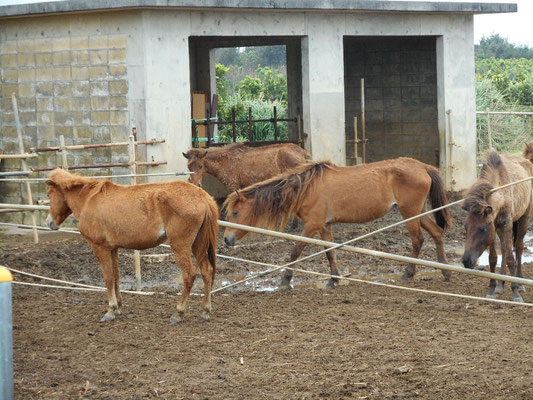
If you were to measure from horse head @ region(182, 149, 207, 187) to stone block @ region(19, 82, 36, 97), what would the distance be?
282cm

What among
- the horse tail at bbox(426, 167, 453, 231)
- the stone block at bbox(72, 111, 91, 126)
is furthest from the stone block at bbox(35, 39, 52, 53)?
the horse tail at bbox(426, 167, 453, 231)

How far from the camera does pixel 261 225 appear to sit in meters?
9.24

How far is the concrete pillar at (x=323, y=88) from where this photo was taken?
550 inches

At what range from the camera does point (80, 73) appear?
12.6 m

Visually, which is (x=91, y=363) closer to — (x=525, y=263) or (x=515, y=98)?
(x=525, y=263)

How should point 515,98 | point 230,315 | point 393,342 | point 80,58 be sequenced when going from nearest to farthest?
point 393,342
point 230,315
point 80,58
point 515,98

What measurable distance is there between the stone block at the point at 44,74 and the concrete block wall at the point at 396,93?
22.3ft

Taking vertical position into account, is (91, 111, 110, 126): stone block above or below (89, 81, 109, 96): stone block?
below

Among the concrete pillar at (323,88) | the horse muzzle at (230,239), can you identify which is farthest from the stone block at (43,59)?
the horse muzzle at (230,239)

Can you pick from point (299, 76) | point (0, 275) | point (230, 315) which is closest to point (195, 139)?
point (299, 76)

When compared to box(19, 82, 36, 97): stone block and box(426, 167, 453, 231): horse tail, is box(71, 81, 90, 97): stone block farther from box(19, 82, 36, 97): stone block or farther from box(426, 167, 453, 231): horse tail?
box(426, 167, 453, 231): horse tail

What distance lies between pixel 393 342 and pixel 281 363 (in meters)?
1.04

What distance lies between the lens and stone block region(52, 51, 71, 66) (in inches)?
501

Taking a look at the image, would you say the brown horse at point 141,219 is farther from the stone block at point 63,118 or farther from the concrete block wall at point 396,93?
the concrete block wall at point 396,93
